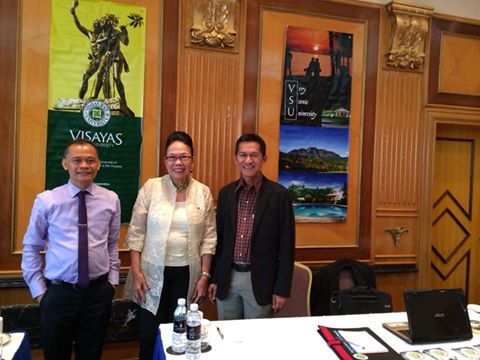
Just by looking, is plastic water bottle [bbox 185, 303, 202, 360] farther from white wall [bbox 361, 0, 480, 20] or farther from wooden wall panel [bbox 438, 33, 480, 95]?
white wall [bbox 361, 0, 480, 20]

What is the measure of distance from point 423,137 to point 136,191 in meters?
2.64

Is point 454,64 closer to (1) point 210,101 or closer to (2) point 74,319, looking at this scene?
(1) point 210,101

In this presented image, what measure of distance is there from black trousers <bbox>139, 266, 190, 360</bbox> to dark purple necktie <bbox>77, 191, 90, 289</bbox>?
455mm

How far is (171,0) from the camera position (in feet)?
9.95

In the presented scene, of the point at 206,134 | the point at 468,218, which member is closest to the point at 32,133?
the point at 206,134

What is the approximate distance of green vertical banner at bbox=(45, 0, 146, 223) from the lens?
2.83m

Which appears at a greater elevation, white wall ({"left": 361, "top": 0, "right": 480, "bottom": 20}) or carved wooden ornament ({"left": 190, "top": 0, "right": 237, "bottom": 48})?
white wall ({"left": 361, "top": 0, "right": 480, "bottom": 20})

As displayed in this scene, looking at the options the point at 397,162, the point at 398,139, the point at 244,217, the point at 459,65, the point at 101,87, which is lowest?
the point at 244,217

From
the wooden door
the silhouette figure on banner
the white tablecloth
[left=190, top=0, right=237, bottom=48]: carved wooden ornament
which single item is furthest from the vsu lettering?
the white tablecloth

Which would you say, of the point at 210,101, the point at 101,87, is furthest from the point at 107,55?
the point at 210,101

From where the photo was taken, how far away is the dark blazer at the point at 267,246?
232 cm

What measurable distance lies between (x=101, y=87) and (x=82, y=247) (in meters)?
1.37

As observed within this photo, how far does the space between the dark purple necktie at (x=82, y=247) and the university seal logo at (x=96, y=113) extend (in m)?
0.98

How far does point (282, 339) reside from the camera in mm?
1769
